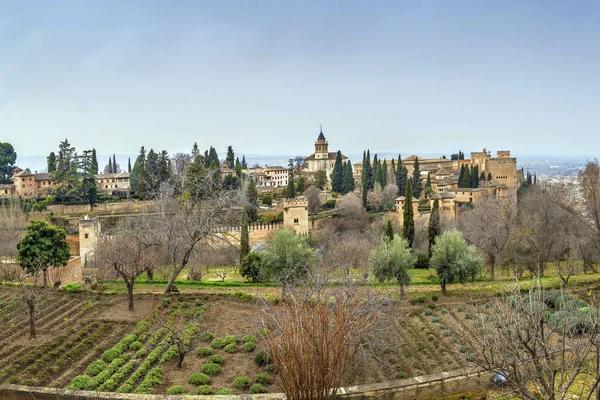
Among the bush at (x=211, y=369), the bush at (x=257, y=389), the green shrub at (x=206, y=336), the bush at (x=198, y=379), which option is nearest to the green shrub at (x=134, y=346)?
the green shrub at (x=206, y=336)

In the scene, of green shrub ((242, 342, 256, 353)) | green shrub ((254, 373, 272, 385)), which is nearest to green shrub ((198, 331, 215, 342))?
green shrub ((242, 342, 256, 353))

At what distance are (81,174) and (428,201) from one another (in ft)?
128

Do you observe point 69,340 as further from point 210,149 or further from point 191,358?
point 210,149

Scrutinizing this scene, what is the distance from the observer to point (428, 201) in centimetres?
5859

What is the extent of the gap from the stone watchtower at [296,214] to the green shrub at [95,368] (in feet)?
99.3

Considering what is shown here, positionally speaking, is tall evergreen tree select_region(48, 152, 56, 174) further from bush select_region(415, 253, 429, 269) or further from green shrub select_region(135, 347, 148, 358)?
green shrub select_region(135, 347, 148, 358)

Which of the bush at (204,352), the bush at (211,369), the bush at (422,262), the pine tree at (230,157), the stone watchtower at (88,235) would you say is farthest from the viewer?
the pine tree at (230,157)

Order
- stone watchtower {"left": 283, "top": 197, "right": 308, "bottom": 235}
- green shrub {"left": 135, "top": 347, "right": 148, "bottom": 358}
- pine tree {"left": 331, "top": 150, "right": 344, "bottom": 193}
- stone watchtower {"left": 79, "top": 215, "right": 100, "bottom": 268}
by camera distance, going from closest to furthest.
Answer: green shrub {"left": 135, "top": 347, "right": 148, "bottom": 358} → stone watchtower {"left": 79, "top": 215, "right": 100, "bottom": 268} → stone watchtower {"left": 283, "top": 197, "right": 308, "bottom": 235} → pine tree {"left": 331, "top": 150, "right": 344, "bottom": 193}

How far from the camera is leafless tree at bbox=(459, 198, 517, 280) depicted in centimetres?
2538

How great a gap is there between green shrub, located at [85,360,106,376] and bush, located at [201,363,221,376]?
2.31 meters

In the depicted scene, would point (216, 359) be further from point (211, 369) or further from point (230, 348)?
point (230, 348)

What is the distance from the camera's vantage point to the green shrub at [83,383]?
9898 mm

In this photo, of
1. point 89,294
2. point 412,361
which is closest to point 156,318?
point 89,294

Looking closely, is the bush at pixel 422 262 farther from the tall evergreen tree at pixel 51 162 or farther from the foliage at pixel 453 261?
the tall evergreen tree at pixel 51 162
